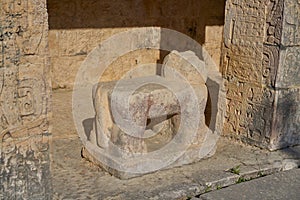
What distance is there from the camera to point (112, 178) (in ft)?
14.1

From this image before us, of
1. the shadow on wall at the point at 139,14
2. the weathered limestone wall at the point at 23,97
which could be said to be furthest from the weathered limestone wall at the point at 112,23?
the weathered limestone wall at the point at 23,97

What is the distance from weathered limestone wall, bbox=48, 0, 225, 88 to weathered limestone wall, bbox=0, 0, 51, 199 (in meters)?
3.34

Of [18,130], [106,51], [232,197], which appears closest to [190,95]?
[232,197]

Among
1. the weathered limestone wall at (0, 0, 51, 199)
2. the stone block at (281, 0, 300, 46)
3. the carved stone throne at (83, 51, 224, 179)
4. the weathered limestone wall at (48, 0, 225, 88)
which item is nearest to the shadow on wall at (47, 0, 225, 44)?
the weathered limestone wall at (48, 0, 225, 88)

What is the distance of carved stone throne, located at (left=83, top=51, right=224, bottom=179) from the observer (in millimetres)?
4238

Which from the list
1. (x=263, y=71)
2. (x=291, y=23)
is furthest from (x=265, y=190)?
(x=291, y=23)

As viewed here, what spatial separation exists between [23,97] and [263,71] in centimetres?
250

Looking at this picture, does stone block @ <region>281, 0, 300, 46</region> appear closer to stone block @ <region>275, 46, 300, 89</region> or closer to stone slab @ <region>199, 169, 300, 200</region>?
stone block @ <region>275, 46, 300, 89</region>

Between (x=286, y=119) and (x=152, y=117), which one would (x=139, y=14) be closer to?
(x=286, y=119)

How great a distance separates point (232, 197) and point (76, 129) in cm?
206

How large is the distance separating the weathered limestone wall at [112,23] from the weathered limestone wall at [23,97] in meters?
3.34

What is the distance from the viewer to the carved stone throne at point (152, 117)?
4.24 metres

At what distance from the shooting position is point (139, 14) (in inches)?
283

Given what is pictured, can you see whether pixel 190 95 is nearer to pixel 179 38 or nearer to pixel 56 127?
pixel 56 127
